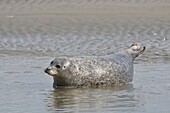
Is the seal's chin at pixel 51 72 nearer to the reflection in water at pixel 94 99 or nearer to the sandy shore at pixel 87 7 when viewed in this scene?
the reflection in water at pixel 94 99

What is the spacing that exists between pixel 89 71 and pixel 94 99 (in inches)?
33.2

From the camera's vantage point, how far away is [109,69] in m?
7.96

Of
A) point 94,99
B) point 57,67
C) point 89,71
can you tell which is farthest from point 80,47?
point 94,99

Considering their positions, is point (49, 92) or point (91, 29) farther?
point (91, 29)

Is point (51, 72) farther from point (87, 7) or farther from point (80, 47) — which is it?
point (87, 7)

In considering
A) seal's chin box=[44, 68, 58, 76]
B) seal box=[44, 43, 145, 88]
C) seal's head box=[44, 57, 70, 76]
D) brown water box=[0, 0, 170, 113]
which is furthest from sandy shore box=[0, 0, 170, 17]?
seal's chin box=[44, 68, 58, 76]

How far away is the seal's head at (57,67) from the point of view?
753 cm

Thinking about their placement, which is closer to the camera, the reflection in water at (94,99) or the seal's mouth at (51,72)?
the reflection in water at (94,99)

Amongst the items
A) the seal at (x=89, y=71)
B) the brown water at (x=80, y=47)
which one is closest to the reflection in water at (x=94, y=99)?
the brown water at (x=80, y=47)

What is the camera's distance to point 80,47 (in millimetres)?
11844

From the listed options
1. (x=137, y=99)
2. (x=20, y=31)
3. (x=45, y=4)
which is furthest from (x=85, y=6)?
(x=137, y=99)

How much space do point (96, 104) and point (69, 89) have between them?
108 cm

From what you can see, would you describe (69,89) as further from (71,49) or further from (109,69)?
(71,49)

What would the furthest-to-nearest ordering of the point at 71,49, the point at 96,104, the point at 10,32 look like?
the point at 10,32, the point at 71,49, the point at 96,104
